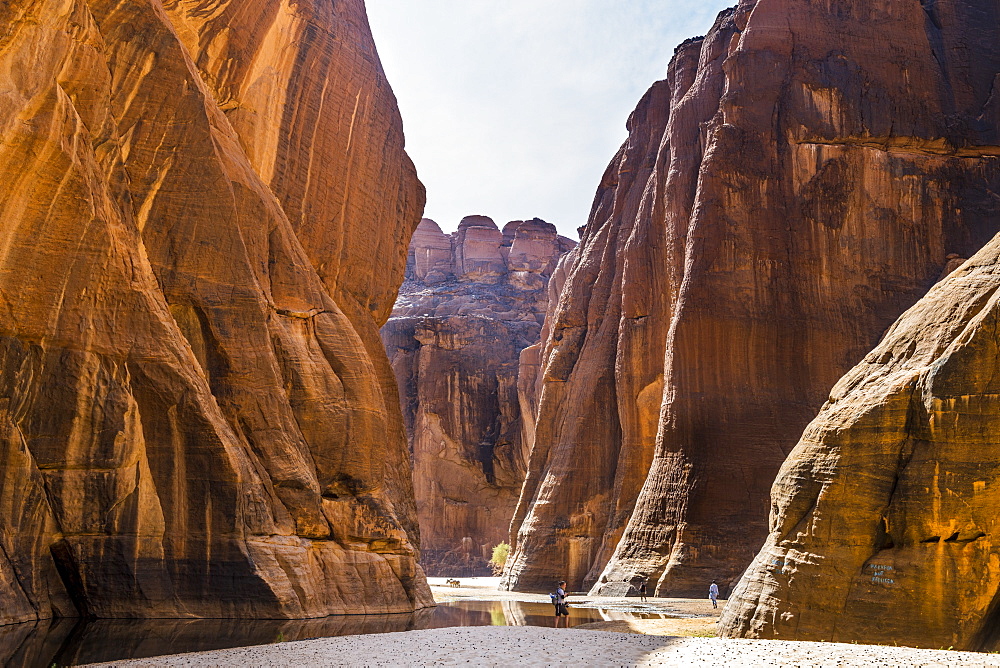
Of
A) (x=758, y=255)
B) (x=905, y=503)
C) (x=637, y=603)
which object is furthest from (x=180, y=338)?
(x=758, y=255)

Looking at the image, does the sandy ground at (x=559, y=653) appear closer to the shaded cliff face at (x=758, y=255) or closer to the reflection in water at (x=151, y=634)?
the reflection in water at (x=151, y=634)

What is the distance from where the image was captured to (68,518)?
17766mm

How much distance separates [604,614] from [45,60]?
70.3 ft

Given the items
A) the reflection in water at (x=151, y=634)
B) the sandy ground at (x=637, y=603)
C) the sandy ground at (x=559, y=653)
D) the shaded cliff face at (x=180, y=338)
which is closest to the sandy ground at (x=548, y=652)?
the sandy ground at (x=559, y=653)

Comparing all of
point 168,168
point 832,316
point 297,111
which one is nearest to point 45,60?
point 168,168

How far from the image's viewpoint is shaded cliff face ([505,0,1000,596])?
38.6 m

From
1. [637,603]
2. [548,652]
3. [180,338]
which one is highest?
[180,338]

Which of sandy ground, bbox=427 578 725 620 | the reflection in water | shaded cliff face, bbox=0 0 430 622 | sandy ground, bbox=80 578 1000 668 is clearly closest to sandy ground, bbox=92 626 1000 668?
sandy ground, bbox=80 578 1000 668

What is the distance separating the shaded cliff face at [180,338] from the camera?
1769cm

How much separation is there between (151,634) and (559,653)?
23.0 feet

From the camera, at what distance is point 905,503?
622 inches

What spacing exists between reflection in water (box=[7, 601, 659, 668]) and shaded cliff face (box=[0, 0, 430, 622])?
0.50 metres

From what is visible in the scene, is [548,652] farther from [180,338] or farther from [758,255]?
[758,255]

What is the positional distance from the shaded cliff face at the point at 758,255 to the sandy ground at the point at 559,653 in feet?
67.4
